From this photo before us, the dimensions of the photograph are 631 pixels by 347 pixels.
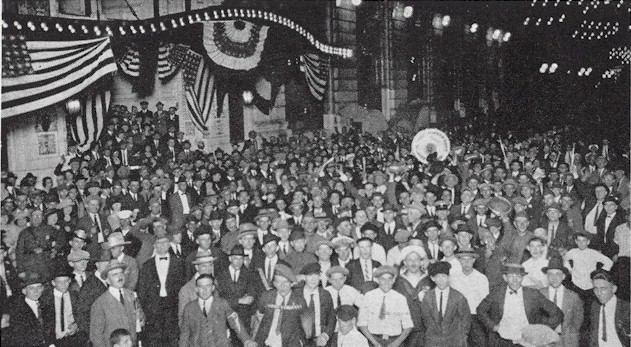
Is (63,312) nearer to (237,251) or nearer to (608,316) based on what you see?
(237,251)

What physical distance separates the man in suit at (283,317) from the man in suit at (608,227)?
550cm

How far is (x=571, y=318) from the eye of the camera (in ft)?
24.3

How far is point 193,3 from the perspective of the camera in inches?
814

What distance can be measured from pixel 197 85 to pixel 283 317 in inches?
467

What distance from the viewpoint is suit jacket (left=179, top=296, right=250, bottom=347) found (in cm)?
731

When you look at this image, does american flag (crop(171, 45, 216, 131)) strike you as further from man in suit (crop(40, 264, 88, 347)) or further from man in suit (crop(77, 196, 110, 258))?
man in suit (crop(40, 264, 88, 347))

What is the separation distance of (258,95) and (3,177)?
9.21 metres

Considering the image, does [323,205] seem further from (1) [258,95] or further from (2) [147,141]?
(1) [258,95]

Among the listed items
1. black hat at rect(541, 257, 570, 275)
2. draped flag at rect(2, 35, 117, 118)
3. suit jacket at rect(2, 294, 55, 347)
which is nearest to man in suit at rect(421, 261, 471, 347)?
black hat at rect(541, 257, 570, 275)

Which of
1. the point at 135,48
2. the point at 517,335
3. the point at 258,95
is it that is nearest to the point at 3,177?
the point at 135,48

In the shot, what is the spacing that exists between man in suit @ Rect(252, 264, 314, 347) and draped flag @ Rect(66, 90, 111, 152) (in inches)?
372

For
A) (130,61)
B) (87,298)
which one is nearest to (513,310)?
(87,298)

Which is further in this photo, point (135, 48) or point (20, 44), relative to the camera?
point (135, 48)

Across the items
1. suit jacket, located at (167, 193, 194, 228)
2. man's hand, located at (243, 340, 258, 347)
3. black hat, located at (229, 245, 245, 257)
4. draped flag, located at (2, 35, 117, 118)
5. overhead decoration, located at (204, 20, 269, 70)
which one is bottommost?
man's hand, located at (243, 340, 258, 347)
